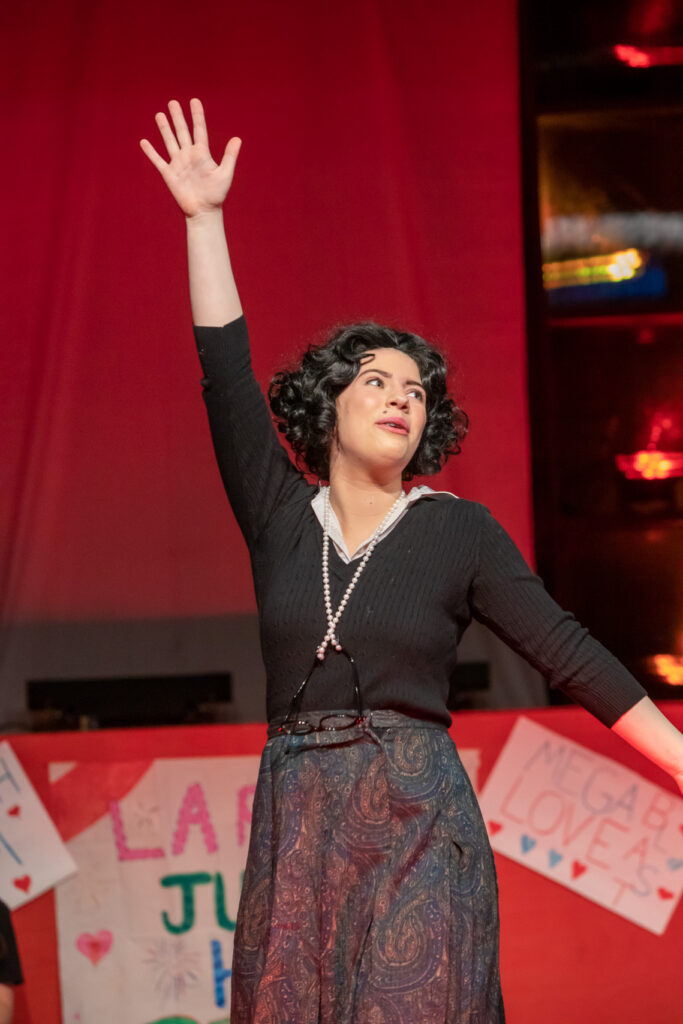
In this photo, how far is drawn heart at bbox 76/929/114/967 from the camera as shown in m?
2.34

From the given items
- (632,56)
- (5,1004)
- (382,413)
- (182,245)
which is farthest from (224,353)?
(632,56)

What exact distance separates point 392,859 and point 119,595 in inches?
54.8

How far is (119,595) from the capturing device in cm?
251

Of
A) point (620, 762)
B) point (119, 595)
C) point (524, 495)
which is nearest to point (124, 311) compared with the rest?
point (119, 595)

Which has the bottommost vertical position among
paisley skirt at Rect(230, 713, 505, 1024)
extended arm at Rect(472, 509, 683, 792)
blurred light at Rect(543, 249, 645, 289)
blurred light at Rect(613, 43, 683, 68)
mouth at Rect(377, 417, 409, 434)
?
paisley skirt at Rect(230, 713, 505, 1024)

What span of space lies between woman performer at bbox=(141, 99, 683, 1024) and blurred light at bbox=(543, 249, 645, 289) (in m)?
1.39

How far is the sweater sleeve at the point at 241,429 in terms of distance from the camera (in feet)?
4.55

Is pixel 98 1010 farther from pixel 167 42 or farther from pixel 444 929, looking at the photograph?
pixel 167 42

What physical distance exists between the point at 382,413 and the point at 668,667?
1498mm

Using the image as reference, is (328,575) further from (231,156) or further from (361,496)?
(231,156)

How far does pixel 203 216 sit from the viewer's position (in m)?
1.41

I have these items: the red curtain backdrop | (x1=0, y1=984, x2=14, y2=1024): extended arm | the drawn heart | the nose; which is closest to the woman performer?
the nose

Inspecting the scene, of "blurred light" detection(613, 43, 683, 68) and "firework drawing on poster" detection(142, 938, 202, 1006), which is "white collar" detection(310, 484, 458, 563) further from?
"blurred light" detection(613, 43, 683, 68)

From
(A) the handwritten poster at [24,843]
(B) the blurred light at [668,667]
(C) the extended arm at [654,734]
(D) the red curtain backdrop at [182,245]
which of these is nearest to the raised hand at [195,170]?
(C) the extended arm at [654,734]
